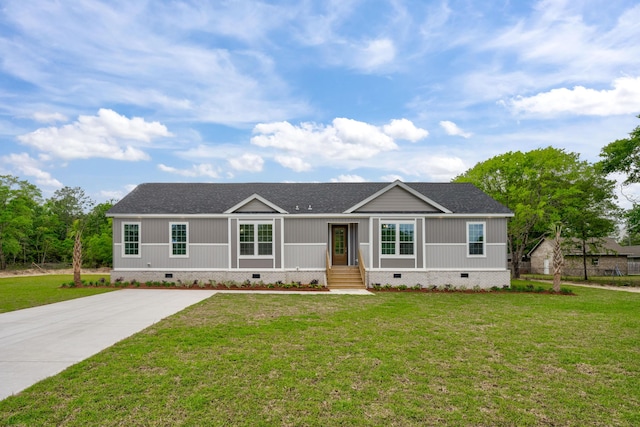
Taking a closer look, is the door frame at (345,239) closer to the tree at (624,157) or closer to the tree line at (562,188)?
the tree line at (562,188)

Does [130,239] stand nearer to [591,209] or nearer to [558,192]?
[558,192]

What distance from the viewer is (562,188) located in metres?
25.1

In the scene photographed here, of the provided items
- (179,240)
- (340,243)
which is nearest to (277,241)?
(340,243)

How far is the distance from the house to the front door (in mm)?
974

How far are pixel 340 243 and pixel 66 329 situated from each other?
525 inches

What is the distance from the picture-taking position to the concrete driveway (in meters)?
5.96

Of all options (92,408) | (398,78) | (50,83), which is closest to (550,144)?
(398,78)

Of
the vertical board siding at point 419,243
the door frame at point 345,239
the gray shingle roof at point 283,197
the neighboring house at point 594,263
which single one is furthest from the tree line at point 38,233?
the neighboring house at point 594,263

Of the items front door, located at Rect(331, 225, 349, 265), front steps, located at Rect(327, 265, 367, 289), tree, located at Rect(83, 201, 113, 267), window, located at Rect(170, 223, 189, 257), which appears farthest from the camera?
tree, located at Rect(83, 201, 113, 267)

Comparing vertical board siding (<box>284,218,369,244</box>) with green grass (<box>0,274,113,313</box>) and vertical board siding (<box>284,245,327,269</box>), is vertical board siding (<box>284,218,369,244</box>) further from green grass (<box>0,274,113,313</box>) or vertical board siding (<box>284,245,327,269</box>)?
green grass (<box>0,274,113,313</box>)

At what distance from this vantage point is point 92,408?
444cm

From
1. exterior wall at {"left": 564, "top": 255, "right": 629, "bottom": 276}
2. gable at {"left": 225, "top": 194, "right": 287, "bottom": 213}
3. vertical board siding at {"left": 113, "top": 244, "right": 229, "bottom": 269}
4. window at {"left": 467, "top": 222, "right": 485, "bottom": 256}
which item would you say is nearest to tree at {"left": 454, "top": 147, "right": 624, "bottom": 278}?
window at {"left": 467, "top": 222, "right": 485, "bottom": 256}

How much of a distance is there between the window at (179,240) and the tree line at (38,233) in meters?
13.2

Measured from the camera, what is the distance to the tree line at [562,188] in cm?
2367
